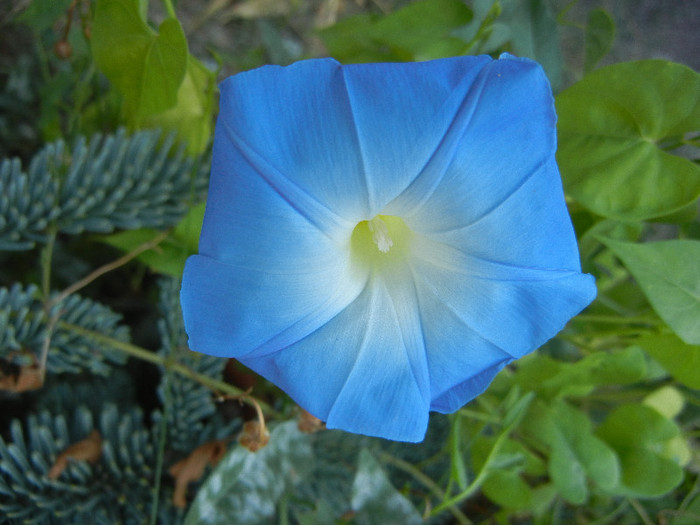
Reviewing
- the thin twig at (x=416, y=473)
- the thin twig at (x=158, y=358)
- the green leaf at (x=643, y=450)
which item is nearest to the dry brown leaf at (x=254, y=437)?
the thin twig at (x=158, y=358)

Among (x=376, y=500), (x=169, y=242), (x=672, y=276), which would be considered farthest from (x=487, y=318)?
(x=169, y=242)

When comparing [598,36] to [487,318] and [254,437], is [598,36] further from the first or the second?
[254,437]

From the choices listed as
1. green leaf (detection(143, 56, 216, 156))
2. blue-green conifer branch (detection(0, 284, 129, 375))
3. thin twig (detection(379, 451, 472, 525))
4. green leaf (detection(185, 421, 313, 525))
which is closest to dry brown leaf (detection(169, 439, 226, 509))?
green leaf (detection(185, 421, 313, 525))

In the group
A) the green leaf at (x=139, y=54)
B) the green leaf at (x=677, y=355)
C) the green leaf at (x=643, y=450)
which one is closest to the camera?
the green leaf at (x=139, y=54)

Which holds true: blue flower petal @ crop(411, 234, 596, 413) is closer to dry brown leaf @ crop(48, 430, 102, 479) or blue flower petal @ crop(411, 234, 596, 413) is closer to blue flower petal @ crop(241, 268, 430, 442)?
blue flower petal @ crop(241, 268, 430, 442)

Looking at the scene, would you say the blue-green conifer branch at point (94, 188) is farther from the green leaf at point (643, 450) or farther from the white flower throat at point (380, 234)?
the green leaf at point (643, 450)

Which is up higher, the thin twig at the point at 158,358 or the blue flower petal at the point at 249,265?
the blue flower petal at the point at 249,265
